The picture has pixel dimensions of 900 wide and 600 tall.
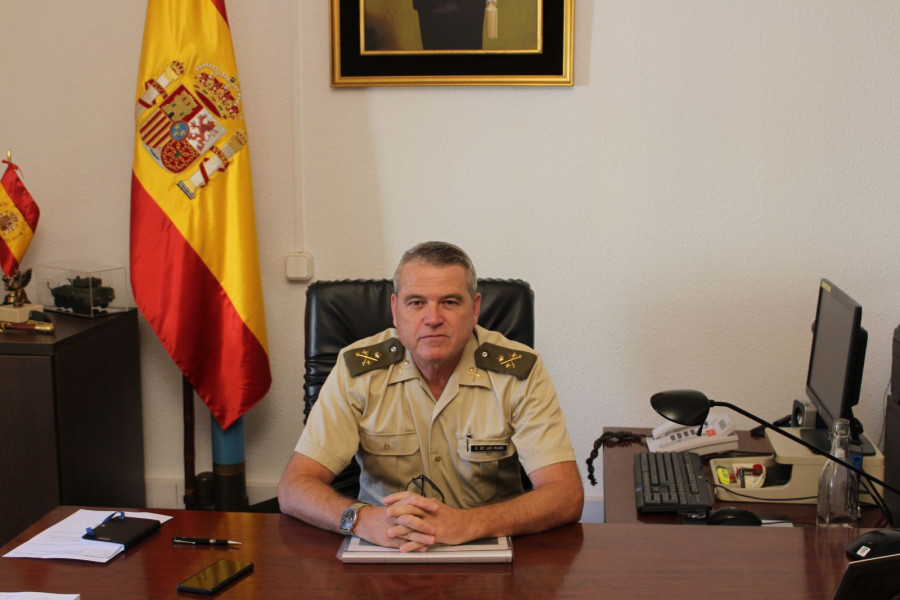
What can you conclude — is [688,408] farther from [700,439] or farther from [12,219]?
[12,219]

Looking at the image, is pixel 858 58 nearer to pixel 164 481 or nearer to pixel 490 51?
pixel 490 51

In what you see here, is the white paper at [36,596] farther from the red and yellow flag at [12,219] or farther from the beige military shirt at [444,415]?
the red and yellow flag at [12,219]

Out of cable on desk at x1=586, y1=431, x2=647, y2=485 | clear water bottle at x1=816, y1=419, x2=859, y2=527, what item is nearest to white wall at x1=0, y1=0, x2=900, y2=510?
cable on desk at x1=586, y1=431, x2=647, y2=485

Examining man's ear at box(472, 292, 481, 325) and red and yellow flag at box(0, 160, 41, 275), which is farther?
red and yellow flag at box(0, 160, 41, 275)

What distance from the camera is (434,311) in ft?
6.23

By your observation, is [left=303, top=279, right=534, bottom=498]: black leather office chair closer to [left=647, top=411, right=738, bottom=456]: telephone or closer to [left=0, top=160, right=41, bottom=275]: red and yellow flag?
[left=647, top=411, right=738, bottom=456]: telephone

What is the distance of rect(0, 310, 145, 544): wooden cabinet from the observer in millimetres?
2535

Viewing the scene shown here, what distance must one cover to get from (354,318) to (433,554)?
2.84ft

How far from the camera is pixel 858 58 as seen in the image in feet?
8.97

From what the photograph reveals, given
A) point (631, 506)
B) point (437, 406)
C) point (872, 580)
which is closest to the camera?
point (872, 580)

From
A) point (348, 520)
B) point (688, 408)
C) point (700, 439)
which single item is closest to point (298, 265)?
point (700, 439)

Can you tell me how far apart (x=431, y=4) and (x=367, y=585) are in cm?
204

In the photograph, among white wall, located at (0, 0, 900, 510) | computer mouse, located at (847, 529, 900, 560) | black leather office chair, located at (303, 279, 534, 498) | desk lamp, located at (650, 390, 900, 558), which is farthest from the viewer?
white wall, located at (0, 0, 900, 510)

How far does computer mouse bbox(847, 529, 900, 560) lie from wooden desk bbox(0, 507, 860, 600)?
1.1 inches
